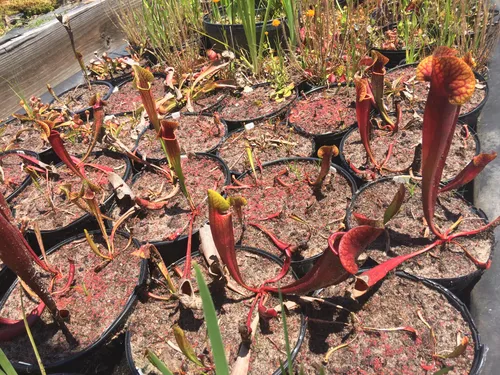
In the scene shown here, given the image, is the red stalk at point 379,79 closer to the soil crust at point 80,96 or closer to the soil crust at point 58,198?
the soil crust at point 58,198

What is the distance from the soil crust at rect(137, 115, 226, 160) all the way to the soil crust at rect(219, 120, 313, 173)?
0.13 metres

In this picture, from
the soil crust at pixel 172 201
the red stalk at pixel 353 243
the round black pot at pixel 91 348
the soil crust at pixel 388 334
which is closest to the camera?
the red stalk at pixel 353 243

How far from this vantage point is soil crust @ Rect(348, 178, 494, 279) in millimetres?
1704

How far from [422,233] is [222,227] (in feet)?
3.38

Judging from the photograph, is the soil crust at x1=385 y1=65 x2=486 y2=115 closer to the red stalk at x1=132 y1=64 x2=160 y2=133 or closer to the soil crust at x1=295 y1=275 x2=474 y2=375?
the soil crust at x1=295 y1=275 x2=474 y2=375

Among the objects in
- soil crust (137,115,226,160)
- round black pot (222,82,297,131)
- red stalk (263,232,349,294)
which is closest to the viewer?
red stalk (263,232,349,294)

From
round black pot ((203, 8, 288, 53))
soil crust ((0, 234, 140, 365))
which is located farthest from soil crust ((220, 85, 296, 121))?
soil crust ((0, 234, 140, 365))

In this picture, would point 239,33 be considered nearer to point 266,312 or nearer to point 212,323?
point 266,312

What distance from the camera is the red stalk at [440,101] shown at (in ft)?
3.70

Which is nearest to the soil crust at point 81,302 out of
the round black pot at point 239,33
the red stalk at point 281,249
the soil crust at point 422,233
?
the red stalk at point 281,249

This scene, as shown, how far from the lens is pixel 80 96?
158 inches

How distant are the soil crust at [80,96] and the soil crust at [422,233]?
2.95 metres

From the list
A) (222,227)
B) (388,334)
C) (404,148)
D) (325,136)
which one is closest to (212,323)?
(222,227)

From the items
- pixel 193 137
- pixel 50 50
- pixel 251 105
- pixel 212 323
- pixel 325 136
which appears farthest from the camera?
pixel 50 50
